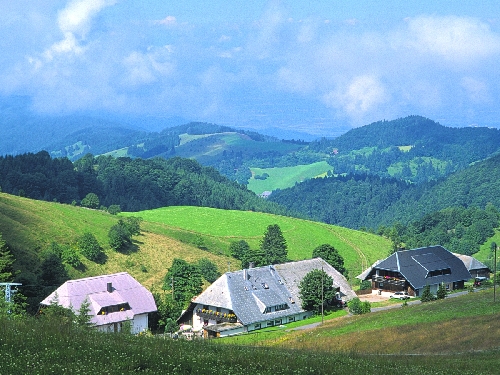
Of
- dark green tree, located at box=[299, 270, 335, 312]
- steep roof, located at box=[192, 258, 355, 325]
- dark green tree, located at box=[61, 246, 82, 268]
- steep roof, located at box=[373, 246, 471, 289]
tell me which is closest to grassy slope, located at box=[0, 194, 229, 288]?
dark green tree, located at box=[61, 246, 82, 268]

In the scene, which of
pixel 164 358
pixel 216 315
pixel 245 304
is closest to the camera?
pixel 164 358

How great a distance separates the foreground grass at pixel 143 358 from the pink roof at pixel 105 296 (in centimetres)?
3620

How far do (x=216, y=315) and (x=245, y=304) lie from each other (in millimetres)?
3305

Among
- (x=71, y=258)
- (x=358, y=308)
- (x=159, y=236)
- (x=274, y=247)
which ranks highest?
(x=159, y=236)

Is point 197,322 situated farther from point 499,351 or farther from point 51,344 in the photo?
point 51,344

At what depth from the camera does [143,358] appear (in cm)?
2292

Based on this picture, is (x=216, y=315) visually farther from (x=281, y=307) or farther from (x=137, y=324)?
(x=137, y=324)

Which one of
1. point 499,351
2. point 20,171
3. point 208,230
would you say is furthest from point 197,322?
point 20,171

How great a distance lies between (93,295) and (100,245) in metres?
30.6

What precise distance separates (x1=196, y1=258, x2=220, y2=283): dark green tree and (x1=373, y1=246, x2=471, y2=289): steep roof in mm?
21972

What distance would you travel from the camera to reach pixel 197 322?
73.5 m

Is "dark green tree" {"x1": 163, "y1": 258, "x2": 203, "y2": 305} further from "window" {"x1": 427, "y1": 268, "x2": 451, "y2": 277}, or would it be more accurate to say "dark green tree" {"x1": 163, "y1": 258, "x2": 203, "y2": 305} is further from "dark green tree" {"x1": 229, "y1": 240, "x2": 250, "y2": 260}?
"window" {"x1": 427, "y1": 268, "x2": 451, "y2": 277}

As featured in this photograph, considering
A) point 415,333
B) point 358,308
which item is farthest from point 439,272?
point 415,333

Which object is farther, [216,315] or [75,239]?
[75,239]
